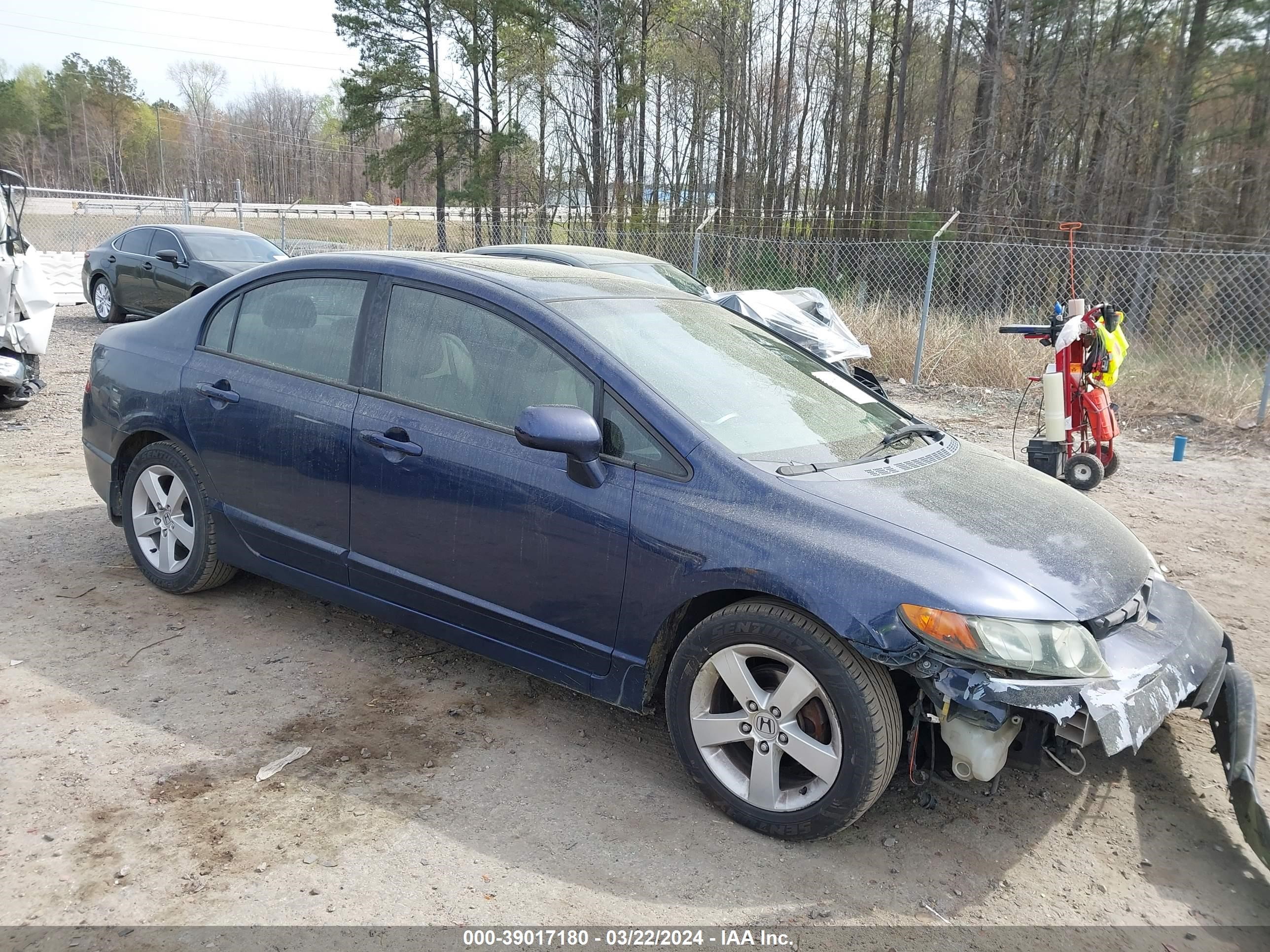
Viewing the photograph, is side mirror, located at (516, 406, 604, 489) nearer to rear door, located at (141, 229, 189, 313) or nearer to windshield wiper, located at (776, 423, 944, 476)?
windshield wiper, located at (776, 423, 944, 476)

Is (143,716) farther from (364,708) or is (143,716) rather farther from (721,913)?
(721,913)

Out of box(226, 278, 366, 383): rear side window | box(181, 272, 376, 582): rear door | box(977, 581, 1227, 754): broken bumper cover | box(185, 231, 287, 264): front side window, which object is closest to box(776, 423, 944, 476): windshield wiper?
box(977, 581, 1227, 754): broken bumper cover

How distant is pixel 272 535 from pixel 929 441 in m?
2.74

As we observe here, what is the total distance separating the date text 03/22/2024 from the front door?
874mm

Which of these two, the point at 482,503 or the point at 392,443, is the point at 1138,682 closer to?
the point at 482,503

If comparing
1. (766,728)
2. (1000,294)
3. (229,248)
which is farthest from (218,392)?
(1000,294)

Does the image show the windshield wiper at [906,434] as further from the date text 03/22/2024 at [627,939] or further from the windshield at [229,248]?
the windshield at [229,248]

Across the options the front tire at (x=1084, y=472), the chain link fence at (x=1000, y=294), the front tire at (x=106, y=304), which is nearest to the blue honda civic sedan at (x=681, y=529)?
the front tire at (x=1084, y=472)

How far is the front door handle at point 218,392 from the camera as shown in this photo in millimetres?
3912

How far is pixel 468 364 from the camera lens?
11.1ft

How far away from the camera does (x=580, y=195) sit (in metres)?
32.6

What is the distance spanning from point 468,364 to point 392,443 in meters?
0.41

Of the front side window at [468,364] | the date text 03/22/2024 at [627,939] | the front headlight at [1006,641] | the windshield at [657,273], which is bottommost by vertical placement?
the date text 03/22/2024 at [627,939]

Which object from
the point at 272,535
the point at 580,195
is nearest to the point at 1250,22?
the point at 580,195
